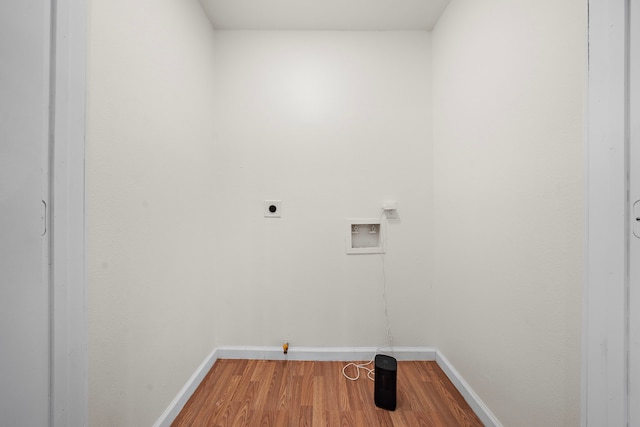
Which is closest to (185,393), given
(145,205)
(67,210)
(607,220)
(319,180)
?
(145,205)

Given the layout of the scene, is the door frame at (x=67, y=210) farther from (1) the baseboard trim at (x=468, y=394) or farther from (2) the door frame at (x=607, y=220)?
(1) the baseboard trim at (x=468, y=394)

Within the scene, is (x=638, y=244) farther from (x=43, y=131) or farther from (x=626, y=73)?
(x=43, y=131)

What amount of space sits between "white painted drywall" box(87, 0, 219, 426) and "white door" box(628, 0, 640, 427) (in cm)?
159

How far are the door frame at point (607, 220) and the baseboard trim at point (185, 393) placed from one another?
174 centimetres

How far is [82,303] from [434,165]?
2086 mm

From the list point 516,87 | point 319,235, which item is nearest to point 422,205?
point 319,235

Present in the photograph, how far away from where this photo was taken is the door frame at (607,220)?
64 centimetres

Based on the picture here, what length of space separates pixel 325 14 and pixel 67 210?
6.46 ft

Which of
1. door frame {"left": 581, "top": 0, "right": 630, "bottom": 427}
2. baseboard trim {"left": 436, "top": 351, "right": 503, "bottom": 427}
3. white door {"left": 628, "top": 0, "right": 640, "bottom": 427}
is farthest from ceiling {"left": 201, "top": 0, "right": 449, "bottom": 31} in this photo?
baseboard trim {"left": 436, "top": 351, "right": 503, "bottom": 427}

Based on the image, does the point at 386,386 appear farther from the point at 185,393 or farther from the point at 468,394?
the point at 185,393

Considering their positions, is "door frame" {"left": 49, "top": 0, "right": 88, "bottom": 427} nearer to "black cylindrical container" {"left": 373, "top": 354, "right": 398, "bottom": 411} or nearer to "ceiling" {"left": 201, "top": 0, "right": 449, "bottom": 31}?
"black cylindrical container" {"left": 373, "top": 354, "right": 398, "bottom": 411}

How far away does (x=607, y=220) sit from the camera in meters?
0.67

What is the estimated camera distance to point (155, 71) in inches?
49.9

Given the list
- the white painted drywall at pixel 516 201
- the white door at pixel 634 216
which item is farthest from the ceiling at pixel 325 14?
the white door at pixel 634 216
